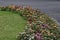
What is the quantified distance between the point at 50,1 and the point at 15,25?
11.6m

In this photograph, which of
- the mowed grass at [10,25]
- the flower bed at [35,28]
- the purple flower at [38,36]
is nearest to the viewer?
the purple flower at [38,36]

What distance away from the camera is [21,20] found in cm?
877

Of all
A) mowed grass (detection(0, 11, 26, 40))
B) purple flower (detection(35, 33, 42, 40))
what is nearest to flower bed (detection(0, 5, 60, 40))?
purple flower (detection(35, 33, 42, 40))

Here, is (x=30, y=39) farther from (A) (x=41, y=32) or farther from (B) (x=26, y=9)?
(B) (x=26, y=9)

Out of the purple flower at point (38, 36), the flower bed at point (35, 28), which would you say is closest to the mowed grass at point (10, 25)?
the flower bed at point (35, 28)

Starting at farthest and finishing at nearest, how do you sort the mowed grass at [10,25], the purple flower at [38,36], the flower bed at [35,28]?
the mowed grass at [10,25], the flower bed at [35,28], the purple flower at [38,36]

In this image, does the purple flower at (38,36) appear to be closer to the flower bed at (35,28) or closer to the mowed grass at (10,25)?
the flower bed at (35,28)

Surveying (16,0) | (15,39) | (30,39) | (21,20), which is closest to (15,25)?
(21,20)

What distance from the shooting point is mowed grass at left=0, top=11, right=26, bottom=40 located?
7.35 metres

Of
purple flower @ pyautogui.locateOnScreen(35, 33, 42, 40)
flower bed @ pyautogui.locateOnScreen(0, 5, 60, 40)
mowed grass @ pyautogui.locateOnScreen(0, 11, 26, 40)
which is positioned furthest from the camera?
mowed grass @ pyautogui.locateOnScreen(0, 11, 26, 40)

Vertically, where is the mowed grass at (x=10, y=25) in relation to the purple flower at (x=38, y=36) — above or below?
below

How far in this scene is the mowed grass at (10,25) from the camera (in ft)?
24.1

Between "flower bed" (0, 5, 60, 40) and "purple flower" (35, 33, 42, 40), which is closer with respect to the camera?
"purple flower" (35, 33, 42, 40)

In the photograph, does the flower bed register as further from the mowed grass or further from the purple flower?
the mowed grass
